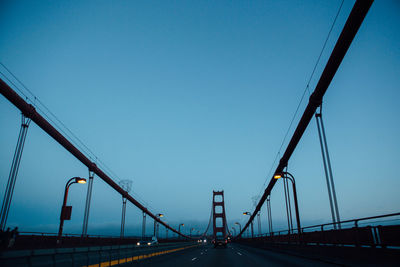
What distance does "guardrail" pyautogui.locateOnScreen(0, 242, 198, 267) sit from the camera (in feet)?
15.8

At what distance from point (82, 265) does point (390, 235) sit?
29.1 ft

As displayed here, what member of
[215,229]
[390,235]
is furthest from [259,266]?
[215,229]

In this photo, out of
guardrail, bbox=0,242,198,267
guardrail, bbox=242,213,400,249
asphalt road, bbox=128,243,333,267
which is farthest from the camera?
asphalt road, bbox=128,243,333,267

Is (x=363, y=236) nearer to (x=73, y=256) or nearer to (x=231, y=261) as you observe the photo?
(x=231, y=261)

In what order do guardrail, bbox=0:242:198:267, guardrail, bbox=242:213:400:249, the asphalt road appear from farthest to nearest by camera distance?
the asphalt road, guardrail, bbox=242:213:400:249, guardrail, bbox=0:242:198:267

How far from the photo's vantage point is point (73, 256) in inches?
277

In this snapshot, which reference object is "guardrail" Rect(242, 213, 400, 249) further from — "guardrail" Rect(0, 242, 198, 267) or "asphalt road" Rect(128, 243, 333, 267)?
"guardrail" Rect(0, 242, 198, 267)

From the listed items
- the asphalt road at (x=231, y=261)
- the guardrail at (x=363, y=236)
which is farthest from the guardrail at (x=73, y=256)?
the guardrail at (x=363, y=236)

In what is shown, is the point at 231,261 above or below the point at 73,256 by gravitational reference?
below

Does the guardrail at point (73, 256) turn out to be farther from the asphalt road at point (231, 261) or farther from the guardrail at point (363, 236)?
the guardrail at point (363, 236)

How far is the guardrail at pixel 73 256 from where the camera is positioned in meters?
4.83

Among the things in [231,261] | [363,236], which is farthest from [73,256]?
[363,236]

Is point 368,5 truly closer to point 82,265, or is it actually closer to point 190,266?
point 190,266

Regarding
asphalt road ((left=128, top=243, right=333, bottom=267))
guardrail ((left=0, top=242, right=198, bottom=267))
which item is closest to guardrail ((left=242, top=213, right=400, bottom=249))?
asphalt road ((left=128, top=243, right=333, bottom=267))
